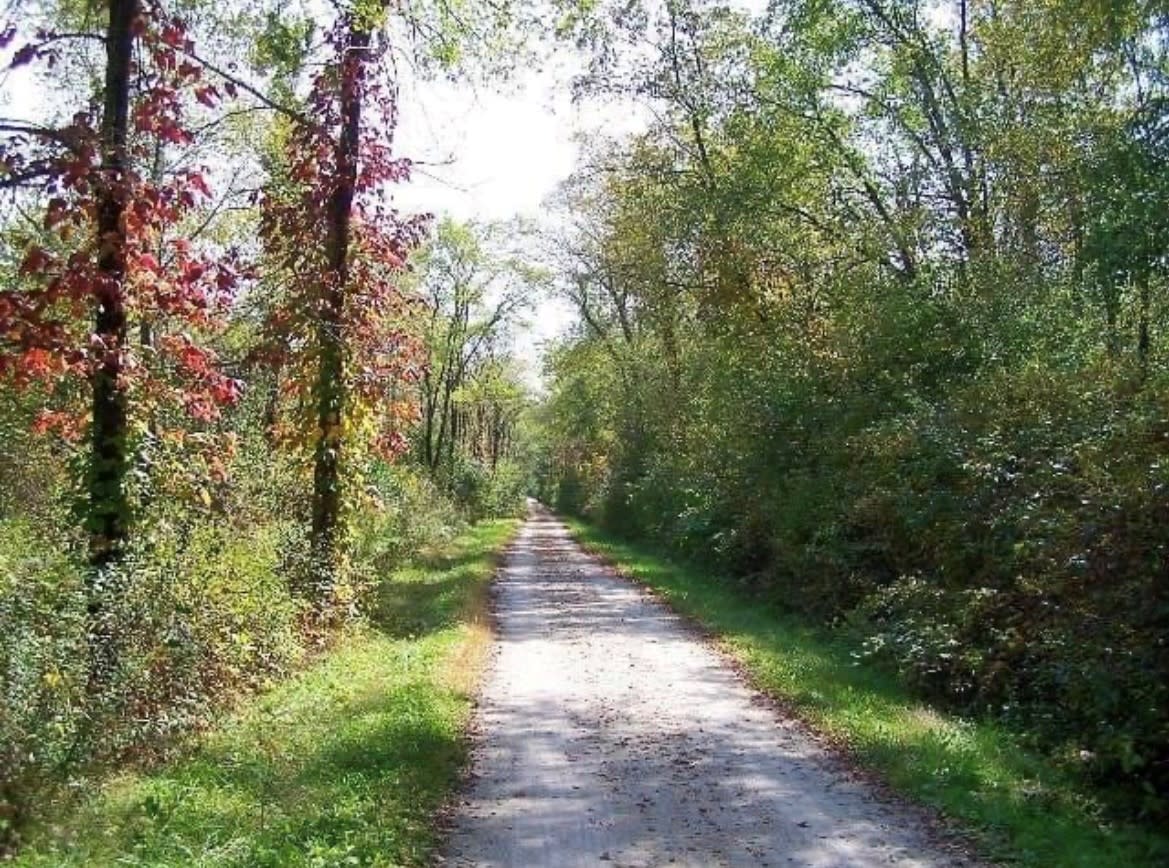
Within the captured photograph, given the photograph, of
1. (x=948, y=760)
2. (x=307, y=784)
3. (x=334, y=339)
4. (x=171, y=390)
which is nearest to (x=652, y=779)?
(x=948, y=760)

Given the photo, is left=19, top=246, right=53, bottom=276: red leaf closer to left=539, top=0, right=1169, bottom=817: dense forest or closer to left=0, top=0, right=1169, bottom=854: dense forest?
left=0, top=0, right=1169, bottom=854: dense forest

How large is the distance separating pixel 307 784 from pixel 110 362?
3742 millimetres

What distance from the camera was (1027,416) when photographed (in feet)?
45.9

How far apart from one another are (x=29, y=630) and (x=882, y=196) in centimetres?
2098

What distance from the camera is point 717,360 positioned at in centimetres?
2638

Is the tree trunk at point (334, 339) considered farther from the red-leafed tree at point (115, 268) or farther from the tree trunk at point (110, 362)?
the tree trunk at point (110, 362)

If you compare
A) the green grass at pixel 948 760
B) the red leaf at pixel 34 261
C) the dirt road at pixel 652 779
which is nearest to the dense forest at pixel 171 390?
the red leaf at pixel 34 261

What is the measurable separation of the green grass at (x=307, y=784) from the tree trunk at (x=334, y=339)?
233 centimetres

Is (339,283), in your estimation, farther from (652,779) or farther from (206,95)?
(652,779)

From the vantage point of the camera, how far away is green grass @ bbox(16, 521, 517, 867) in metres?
6.39

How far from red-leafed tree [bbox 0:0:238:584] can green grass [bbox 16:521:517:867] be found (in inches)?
68.8

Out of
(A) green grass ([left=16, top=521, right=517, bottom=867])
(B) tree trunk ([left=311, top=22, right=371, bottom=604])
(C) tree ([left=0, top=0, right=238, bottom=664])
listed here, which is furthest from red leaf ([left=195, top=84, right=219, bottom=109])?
(B) tree trunk ([left=311, top=22, right=371, bottom=604])

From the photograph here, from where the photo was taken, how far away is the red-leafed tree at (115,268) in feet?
24.8

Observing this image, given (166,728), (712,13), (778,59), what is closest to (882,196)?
(778,59)
